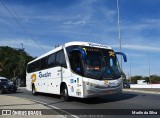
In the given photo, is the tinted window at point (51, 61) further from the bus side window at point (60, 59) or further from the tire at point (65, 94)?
the tire at point (65, 94)

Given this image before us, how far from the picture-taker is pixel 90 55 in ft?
51.0

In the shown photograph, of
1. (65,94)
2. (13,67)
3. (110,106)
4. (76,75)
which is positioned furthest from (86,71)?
(13,67)

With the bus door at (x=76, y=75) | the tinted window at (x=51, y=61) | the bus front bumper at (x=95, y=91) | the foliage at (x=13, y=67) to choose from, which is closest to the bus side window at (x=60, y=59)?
the tinted window at (x=51, y=61)

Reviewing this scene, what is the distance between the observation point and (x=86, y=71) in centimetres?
1488

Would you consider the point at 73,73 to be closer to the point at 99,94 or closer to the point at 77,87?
the point at 77,87

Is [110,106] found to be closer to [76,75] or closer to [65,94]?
[76,75]

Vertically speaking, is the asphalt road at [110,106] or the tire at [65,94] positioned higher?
the tire at [65,94]

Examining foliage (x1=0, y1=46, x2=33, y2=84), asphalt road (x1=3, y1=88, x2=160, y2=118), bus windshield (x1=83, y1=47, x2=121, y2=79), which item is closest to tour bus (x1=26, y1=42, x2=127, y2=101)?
bus windshield (x1=83, y1=47, x2=121, y2=79)

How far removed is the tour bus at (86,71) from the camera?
14.9 m

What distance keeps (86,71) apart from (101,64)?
1.05 m

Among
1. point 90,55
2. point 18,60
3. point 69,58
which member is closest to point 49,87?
point 69,58

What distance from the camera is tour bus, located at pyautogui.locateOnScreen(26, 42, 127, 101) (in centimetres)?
1488

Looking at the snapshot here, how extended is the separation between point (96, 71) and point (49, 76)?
6603 mm

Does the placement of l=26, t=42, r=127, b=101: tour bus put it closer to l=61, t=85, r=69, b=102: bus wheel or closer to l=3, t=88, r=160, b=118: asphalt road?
l=61, t=85, r=69, b=102: bus wheel
